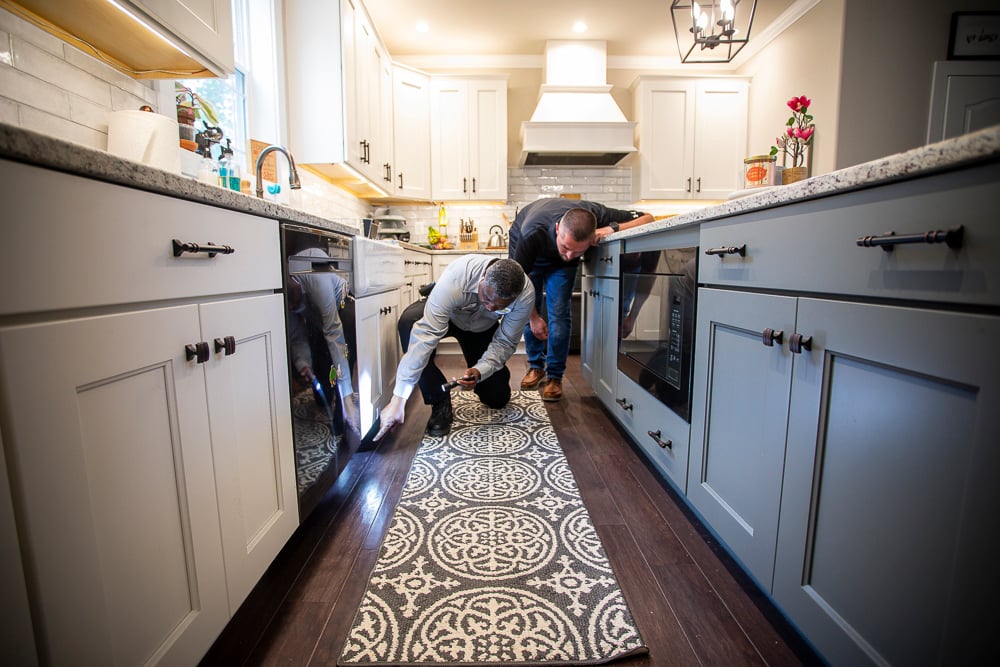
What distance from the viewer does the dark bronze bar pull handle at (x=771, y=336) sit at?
88 centimetres

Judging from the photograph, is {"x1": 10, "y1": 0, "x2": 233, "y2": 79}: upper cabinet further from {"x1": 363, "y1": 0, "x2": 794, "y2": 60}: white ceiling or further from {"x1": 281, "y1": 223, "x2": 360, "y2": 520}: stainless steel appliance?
{"x1": 363, "y1": 0, "x2": 794, "y2": 60}: white ceiling

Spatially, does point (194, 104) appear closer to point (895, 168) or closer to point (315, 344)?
point (315, 344)

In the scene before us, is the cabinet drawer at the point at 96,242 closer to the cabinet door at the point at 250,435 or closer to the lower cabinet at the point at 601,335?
the cabinet door at the point at 250,435

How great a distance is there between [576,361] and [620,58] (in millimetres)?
3017

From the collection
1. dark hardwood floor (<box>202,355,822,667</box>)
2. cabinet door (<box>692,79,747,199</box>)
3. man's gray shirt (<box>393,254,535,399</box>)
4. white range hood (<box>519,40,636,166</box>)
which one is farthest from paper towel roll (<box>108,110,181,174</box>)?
cabinet door (<box>692,79,747,199</box>)

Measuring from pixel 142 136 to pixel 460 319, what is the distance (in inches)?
52.0

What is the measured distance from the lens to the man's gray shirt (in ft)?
5.57

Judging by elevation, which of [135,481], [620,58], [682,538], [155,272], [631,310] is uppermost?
[620,58]

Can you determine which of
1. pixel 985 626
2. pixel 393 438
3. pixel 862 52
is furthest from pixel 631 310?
pixel 862 52

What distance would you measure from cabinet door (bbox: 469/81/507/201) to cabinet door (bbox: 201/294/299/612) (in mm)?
3361

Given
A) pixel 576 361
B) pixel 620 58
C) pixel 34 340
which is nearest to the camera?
pixel 34 340

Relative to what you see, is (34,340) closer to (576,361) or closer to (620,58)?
(576,361)

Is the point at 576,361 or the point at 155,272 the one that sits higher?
the point at 155,272

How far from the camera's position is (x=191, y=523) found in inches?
28.7
